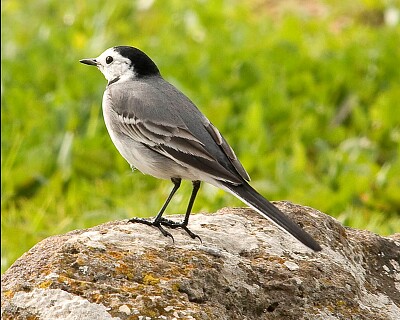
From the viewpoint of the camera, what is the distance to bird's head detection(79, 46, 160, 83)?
21.4 ft

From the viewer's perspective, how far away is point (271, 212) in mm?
4871

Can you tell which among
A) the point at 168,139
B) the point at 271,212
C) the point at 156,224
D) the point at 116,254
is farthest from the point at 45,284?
the point at 168,139

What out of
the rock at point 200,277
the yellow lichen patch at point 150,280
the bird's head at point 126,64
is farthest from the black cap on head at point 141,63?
the yellow lichen patch at point 150,280

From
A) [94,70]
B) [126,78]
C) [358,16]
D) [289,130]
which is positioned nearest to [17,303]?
[126,78]

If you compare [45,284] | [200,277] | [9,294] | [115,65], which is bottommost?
[9,294]

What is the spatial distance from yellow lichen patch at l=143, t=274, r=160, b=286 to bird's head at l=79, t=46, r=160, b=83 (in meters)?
2.41

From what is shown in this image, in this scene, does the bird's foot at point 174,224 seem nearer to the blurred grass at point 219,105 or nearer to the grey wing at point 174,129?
the grey wing at point 174,129

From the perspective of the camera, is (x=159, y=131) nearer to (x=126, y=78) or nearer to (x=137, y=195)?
(x=126, y=78)

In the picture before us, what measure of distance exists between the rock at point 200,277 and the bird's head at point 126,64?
5.39 feet

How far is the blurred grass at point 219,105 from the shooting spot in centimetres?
918

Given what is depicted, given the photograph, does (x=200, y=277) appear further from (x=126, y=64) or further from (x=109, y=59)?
(x=109, y=59)

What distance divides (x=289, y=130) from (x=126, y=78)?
14.6ft

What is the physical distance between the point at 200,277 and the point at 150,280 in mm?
256

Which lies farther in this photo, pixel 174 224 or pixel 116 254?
pixel 174 224
